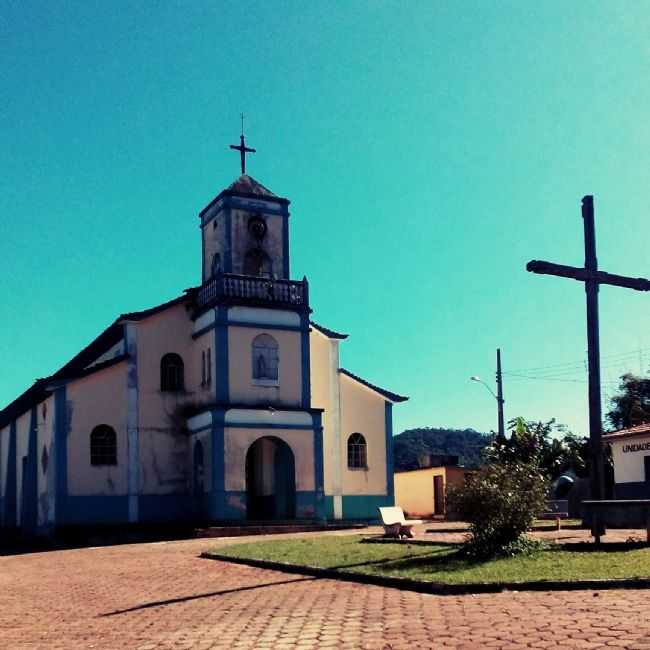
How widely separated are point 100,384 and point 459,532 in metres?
13.8

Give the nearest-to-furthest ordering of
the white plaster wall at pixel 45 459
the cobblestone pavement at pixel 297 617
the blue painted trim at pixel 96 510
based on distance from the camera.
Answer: the cobblestone pavement at pixel 297 617, the blue painted trim at pixel 96 510, the white plaster wall at pixel 45 459

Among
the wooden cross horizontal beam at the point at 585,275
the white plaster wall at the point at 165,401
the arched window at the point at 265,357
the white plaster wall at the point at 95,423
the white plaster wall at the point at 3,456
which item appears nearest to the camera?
the wooden cross horizontal beam at the point at 585,275

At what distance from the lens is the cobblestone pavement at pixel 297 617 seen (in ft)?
25.0

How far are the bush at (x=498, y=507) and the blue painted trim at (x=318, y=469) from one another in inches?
648

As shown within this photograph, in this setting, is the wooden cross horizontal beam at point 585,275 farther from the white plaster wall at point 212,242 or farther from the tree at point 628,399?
the tree at point 628,399

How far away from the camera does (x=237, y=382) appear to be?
2950cm

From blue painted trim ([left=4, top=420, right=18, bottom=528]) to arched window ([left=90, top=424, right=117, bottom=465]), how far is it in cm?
820

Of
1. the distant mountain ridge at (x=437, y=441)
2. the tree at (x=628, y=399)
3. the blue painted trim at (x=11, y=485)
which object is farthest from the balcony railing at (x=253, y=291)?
the distant mountain ridge at (x=437, y=441)

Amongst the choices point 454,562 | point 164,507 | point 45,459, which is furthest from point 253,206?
point 454,562

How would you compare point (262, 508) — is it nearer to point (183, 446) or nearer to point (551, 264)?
point (183, 446)

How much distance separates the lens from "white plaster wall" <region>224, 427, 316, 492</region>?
2873cm

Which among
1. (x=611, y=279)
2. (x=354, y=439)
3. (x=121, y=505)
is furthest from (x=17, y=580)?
(x=354, y=439)

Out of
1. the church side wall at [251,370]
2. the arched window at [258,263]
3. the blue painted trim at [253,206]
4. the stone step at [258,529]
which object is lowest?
the stone step at [258,529]

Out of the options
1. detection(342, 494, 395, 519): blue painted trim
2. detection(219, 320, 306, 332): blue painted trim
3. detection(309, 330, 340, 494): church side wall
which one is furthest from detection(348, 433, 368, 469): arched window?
detection(219, 320, 306, 332): blue painted trim
